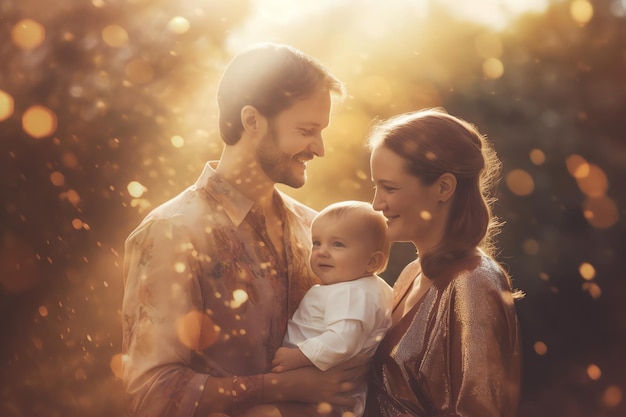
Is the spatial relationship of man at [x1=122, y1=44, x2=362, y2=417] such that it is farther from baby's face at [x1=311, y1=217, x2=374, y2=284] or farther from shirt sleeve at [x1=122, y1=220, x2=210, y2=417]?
baby's face at [x1=311, y1=217, x2=374, y2=284]

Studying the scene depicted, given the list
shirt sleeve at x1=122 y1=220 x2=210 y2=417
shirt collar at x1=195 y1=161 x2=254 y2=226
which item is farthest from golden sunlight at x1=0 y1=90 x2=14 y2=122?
shirt sleeve at x1=122 y1=220 x2=210 y2=417

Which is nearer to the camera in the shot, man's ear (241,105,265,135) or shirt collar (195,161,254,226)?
shirt collar (195,161,254,226)

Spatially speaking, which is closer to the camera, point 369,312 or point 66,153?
point 369,312

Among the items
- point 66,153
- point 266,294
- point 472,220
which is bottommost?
point 66,153

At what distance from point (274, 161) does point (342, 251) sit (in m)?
0.50

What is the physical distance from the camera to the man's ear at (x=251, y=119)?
365cm

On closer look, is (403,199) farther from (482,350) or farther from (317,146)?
(482,350)

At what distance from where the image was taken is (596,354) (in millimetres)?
5492

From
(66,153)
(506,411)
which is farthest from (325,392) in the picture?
(66,153)

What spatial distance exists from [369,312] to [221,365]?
24.8 inches

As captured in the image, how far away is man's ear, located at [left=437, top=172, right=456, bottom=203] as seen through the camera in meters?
3.26

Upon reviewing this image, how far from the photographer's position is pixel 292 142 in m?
3.62

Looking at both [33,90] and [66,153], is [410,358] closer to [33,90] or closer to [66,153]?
[66,153]

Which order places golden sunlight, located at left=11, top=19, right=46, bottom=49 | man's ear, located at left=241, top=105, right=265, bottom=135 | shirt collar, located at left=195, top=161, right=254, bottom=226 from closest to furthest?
shirt collar, located at left=195, top=161, right=254, bottom=226, man's ear, located at left=241, top=105, right=265, bottom=135, golden sunlight, located at left=11, top=19, right=46, bottom=49
